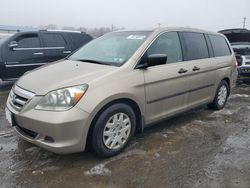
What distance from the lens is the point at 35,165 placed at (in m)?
3.17

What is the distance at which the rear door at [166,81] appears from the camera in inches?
146

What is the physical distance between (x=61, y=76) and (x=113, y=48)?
102 cm

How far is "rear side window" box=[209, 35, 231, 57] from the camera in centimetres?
521

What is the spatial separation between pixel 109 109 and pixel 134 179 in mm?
849

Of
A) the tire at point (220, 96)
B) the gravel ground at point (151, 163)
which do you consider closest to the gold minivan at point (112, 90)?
the gravel ground at point (151, 163)

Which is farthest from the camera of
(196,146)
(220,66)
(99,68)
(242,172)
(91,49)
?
(220,66)

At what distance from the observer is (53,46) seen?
7.75 m

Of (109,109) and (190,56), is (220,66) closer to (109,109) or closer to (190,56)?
→ (190,56)

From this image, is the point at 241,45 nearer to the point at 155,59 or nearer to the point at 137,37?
the point at 137,37

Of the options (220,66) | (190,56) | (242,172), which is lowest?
(242,172)

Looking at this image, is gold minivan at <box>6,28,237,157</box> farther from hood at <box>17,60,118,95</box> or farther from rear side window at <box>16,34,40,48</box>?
rear side window at <box>16,34,40,48</box>

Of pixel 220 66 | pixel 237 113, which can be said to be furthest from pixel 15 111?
pixel 237 113

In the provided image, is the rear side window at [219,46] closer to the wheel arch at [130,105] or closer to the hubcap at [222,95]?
the hubcap at [222,95]

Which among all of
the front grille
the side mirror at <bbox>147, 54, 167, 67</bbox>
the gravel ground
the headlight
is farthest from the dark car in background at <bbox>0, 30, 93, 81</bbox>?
the side mirror at <bbox>147, 54, 167, 67</bbox>
